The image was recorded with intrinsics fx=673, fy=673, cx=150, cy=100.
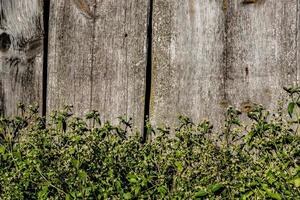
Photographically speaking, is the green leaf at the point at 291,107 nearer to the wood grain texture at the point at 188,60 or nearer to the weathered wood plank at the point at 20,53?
the wood grain texture at the point at 188,60

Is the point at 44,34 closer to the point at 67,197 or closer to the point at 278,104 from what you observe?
the point at 67,197

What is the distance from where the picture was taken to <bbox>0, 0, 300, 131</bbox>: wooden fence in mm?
3350

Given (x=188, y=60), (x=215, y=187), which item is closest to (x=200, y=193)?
(x=215, y=187)

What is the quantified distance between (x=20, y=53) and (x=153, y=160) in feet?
3.33

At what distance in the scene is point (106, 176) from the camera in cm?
349

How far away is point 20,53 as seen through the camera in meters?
3.84

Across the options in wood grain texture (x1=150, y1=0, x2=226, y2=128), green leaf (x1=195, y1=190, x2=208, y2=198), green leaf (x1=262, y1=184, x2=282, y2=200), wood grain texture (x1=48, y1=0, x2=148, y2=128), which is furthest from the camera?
wood grain texture (x1=48, y1=0, x2=148, y2=128)

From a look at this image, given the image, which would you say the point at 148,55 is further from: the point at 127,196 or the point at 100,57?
the point at 127,196

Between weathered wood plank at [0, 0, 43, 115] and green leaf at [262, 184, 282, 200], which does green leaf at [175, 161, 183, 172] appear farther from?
weathered wood plank at [0, 0, 43, 115]

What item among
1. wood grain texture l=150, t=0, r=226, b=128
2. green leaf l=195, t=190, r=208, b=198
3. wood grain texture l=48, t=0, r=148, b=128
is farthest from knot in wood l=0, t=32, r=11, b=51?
green leaf l=195, t=190, r=208, b=198

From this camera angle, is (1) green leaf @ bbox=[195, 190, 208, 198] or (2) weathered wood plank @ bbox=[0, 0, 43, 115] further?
(2) weathered wood plank @ bbox=[0, 0, 43, 115]

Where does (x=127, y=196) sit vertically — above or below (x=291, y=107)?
below

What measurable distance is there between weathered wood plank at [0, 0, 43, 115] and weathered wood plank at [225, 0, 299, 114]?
1.11 metres

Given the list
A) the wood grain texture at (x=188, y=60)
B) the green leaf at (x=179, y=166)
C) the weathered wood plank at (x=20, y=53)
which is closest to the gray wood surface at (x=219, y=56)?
the wood grain texture at (x=188, y=60)
